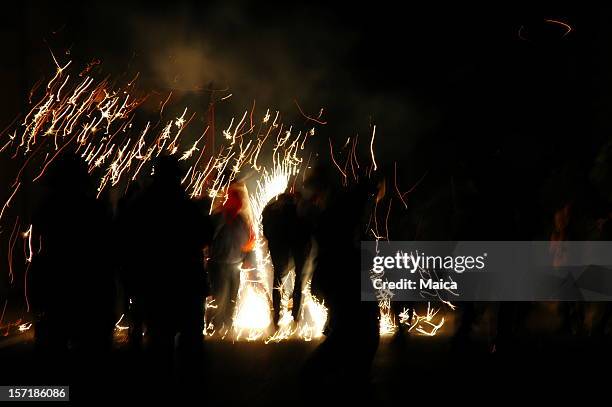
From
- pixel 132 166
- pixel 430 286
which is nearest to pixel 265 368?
pixel 430 286

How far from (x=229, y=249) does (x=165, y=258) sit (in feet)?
11.1

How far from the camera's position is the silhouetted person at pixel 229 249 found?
33.7ft

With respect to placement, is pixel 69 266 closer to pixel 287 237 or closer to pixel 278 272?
pixel 287 237

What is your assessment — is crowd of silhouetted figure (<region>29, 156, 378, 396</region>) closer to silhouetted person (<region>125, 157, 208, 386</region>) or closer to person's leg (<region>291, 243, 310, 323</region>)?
silhouetted person (<region>125, 157, 208, 386</region>)

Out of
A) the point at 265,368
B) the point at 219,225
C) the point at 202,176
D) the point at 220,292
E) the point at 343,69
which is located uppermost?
the point at 343,69

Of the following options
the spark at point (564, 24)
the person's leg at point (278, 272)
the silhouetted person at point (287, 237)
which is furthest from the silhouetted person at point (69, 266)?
the spark at point (564, 24)

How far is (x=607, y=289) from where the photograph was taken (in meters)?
10.4

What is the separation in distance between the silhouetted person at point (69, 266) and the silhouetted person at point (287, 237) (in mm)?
3331

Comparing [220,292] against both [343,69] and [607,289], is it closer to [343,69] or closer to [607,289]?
[607,289]

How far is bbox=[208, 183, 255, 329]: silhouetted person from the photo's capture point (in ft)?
33.7

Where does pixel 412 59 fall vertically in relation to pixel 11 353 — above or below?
above

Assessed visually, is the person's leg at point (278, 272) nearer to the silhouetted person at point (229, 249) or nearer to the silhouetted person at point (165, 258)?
the silhouetted person at point (229, 249)

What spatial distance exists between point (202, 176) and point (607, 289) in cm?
613

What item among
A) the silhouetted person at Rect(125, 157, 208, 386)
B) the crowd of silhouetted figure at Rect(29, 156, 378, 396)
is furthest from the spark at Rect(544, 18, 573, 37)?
the silhouetted person at Rect(125, 157, 208, 386)
